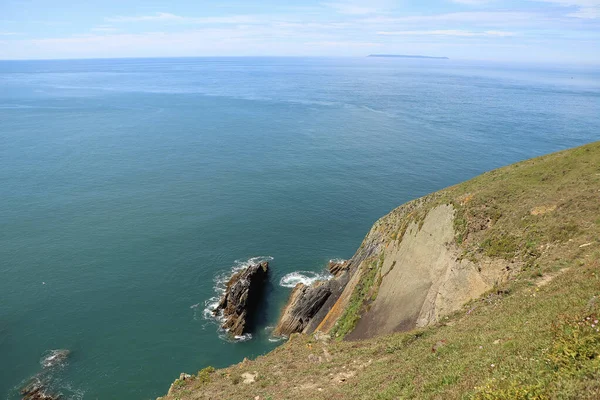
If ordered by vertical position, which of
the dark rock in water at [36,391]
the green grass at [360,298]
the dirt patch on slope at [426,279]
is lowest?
the dark rock in water at [36,391]

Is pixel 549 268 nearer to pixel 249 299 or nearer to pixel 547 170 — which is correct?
pixel 547 170

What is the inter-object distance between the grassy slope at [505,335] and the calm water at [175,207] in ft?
73.0

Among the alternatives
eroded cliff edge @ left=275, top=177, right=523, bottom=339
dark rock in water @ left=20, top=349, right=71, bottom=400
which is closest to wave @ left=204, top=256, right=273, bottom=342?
eroded cliff edge @ left=275, top=177, right=523, bottom=339

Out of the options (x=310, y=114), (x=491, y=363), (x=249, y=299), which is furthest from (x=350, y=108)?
(x=491, y=363)

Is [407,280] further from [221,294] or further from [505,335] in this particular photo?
[221,294]

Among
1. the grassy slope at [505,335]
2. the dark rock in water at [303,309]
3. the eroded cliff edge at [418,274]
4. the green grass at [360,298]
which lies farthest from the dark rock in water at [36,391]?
the green grass at [360,298]

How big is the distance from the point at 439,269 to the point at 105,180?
83.6m

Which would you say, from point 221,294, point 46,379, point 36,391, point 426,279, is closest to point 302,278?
point 221,294

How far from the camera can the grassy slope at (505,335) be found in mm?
14156

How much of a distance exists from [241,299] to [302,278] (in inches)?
444

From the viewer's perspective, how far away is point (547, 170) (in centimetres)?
3731

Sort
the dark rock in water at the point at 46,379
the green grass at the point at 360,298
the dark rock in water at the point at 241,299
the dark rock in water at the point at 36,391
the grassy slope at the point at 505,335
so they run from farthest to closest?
the dark rock in water at the point at 241,299, the dark rock in water at the point at 46,379, the dark rock in water at the point at 36,391, the green grass at the point at 360,298, the grassy slope at the point at 505,335

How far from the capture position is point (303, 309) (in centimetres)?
5031

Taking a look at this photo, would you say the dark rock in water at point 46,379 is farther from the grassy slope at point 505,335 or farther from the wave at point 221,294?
the grassy slope at point 505,335
